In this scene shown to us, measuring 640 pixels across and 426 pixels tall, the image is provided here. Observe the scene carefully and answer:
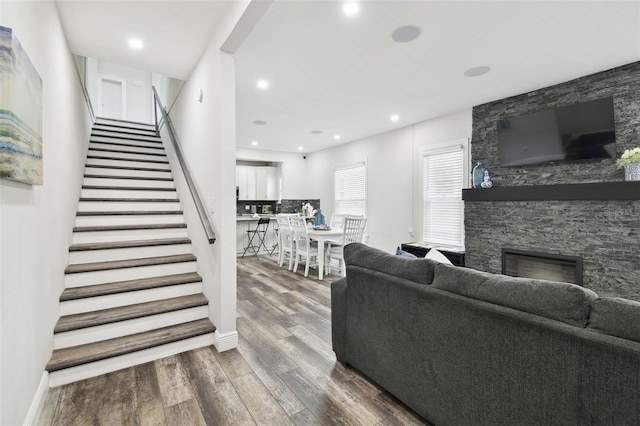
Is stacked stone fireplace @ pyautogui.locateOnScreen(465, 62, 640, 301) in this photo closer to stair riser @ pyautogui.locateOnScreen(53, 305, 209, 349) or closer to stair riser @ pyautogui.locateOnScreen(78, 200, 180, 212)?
stair riser @ pyautogui.locateOnScreen(53, 305, 209, 349)

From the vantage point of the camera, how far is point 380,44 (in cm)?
283

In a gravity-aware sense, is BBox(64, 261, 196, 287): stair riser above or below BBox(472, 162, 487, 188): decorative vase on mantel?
below

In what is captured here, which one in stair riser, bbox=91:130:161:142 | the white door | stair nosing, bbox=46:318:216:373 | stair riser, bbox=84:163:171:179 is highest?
the white door

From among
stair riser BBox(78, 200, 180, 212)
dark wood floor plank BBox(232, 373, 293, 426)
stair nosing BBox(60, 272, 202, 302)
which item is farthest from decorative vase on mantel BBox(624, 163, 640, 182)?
stair riser BBox(78, 200, 180, 212)

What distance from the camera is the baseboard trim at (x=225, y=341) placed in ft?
8.42

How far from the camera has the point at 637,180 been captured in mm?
3006

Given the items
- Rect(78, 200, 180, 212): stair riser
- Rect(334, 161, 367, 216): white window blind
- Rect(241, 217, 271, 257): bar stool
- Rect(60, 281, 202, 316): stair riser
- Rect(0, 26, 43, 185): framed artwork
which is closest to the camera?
Rect(0, 26, 43, 185): framed artwork

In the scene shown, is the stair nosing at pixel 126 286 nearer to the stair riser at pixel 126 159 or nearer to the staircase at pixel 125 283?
the staircase at pixel 125 283

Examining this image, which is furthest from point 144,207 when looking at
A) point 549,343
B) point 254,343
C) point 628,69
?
point 628,69

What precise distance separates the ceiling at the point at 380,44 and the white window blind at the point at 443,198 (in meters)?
0.95

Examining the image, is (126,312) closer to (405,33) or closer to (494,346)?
(494,346)

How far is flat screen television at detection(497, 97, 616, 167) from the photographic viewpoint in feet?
10.9

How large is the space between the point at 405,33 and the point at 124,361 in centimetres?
357

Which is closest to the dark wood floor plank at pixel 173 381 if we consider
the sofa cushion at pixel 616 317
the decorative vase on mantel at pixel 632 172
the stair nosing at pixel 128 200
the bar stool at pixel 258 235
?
the sofa cushion at pixel 616 317
